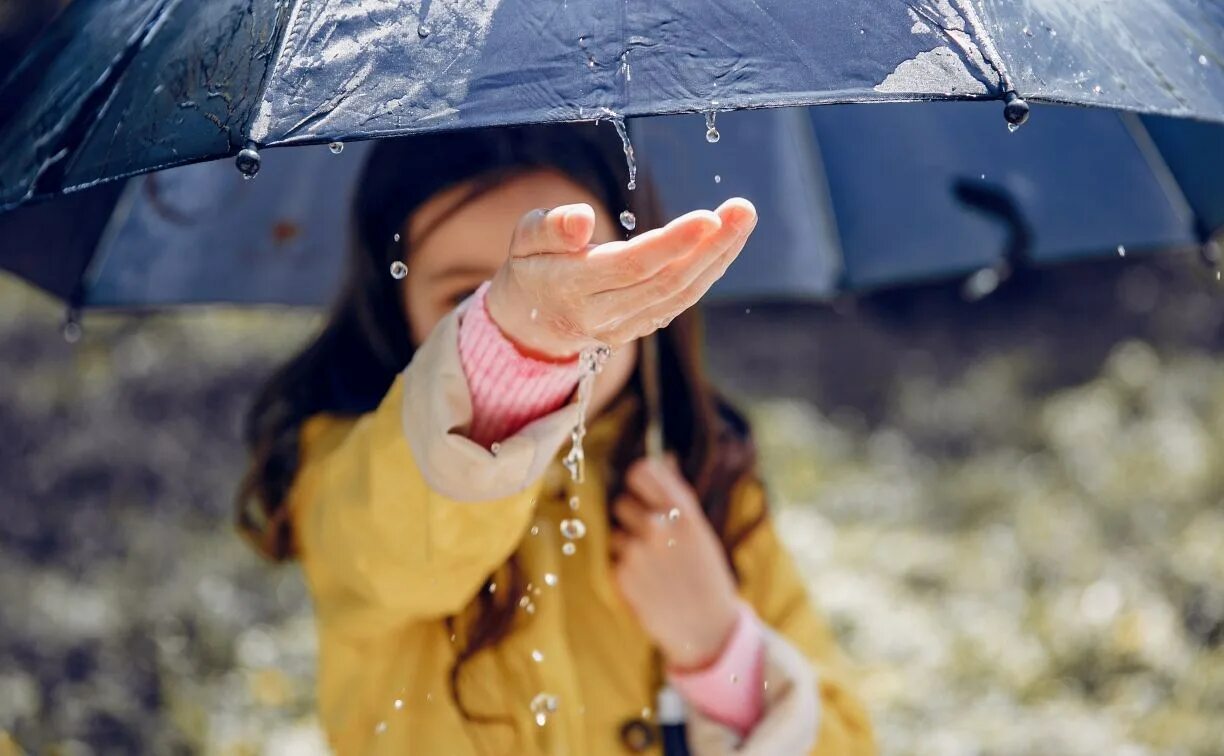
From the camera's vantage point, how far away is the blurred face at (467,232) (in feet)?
6.64

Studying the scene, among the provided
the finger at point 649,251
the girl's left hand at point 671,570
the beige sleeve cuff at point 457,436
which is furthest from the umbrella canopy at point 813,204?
the finger at point 649,251

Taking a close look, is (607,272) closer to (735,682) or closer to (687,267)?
(687,267)

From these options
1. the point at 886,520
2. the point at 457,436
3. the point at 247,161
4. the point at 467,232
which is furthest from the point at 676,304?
the point at 886,520

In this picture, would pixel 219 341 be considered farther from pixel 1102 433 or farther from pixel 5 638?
pixel 1102 433

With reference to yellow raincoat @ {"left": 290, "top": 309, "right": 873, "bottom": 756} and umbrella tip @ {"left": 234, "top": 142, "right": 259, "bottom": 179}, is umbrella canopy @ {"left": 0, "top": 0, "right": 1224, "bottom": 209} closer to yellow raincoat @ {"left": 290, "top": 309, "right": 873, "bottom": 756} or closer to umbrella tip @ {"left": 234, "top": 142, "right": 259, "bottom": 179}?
umbrella tip @ {"left": 234, "top": 142, "right": 259, "bottom": 179}

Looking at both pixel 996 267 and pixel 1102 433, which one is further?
pixel 1102 433

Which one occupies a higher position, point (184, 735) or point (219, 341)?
point (184, 735)

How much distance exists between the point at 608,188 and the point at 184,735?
208cm

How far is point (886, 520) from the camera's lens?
5402mm

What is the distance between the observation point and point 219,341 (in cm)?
565

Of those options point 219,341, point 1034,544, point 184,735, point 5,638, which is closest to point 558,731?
point 184,735

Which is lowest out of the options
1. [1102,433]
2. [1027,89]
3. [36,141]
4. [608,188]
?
[1102,433]

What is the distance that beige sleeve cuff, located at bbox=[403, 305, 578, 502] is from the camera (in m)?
1.60

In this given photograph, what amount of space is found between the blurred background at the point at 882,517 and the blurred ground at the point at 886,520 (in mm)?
10
